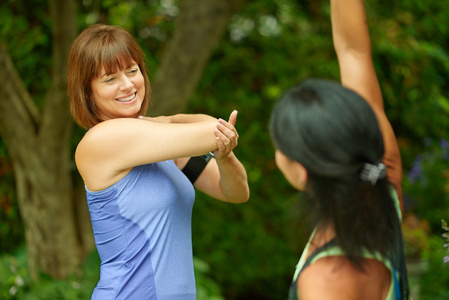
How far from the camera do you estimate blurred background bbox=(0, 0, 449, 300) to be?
425 centimetres

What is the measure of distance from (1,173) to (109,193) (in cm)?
400

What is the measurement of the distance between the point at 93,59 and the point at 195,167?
578 mm

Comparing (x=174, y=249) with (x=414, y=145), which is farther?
(x=414, y=145)

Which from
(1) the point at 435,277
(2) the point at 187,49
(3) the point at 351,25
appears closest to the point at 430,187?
(1) the point at 435,277

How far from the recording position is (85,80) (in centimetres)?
188

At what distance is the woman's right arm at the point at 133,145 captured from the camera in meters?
1.71

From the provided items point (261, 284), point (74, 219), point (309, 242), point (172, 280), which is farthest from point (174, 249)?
point (261, 284)

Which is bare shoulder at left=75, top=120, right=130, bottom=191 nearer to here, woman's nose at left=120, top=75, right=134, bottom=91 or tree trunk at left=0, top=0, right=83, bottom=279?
woman's nose at left=120, top=75, right=134, bottom=91

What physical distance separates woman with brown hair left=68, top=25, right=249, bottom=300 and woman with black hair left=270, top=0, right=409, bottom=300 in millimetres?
493

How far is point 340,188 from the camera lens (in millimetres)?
1262

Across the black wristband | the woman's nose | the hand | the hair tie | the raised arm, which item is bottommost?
the black wristband

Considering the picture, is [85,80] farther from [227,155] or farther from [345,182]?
[345,182]

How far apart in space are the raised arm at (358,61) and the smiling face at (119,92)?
69 centimetres

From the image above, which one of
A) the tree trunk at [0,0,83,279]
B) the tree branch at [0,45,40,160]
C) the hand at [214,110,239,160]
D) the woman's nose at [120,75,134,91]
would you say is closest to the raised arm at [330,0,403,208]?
the hand at [214,110,239,160]
